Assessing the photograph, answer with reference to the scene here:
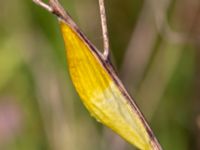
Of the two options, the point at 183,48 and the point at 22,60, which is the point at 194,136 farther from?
the point at 22,60

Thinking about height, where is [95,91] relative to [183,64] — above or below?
above

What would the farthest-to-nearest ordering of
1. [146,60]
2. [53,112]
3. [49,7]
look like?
1. [146,60]
2. [53,112]
3. [49,7]

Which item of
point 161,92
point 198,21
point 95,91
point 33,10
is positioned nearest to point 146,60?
point 161,92

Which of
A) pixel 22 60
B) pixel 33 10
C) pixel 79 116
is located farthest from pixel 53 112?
pixel 33 10

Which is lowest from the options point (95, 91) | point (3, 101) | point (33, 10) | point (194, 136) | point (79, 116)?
point (194, 136)

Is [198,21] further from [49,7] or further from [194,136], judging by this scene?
[49,7]

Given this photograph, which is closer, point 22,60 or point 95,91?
point 95,91

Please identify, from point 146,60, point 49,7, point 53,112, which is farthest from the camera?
point 146,60
